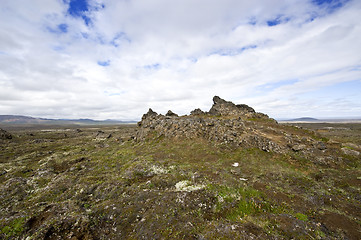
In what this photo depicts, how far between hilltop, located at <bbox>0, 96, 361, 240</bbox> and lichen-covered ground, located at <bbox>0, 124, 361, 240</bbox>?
0.10m

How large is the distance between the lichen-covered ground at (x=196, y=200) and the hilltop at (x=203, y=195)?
97mm

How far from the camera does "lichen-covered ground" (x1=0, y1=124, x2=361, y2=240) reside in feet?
43.6

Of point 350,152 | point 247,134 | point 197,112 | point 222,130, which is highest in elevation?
point 197,112

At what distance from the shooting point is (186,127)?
143 feet

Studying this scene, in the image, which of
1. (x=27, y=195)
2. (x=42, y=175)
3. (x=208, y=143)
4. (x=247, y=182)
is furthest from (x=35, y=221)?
(x=208, y=143)

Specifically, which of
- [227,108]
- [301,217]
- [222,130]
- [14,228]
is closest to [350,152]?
[301,217]

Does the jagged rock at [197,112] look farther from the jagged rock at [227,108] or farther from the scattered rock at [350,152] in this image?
the scattered rock at [350,152]

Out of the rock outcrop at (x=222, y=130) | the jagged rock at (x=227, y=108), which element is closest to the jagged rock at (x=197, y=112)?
the jagged rock at (x=227, y=108)

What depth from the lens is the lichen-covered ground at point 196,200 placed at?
13.3 meters

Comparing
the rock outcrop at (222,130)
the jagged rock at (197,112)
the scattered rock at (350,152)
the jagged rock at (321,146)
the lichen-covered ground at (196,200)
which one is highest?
the jagged rock at (197,112)

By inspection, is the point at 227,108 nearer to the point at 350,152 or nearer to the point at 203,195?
the point at 350,152

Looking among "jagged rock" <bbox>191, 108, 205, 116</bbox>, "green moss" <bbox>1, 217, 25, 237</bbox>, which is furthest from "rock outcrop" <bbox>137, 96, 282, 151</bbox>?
"green moss" <bbox>1, 217, 25, 237</bbox>

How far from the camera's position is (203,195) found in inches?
682

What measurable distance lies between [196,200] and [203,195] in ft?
3.76
